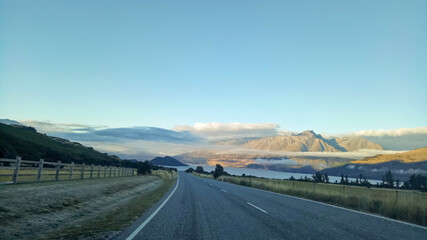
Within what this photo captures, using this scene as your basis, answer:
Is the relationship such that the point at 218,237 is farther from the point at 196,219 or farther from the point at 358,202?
the point at 358,202

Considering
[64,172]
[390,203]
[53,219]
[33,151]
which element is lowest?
[53,219]

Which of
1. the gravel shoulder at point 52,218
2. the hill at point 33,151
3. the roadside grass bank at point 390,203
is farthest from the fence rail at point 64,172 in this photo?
the hill at point 33,151

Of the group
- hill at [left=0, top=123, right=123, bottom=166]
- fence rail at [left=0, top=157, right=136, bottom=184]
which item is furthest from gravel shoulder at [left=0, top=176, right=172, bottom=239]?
hill at [left=0, top=123, right=123, bottom=166]

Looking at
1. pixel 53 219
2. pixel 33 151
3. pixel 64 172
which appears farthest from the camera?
pixel 33 151

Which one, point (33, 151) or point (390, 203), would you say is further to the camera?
point (33, 151)

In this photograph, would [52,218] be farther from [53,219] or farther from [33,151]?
[33,151]

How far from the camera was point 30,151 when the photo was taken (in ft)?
316

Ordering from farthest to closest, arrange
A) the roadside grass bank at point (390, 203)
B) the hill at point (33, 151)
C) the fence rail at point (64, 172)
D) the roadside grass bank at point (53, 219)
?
the hill at point (33, 151), the fence rail at point (64, 172), the roadside grass bank at point (390, 203), the roadside grass bank at point (53, 219)

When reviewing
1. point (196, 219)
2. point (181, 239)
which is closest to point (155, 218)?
point (196, 219)

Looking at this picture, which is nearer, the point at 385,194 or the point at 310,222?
the point at 310,222

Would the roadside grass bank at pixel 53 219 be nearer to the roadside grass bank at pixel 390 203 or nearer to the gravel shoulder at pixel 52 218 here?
the gravel shoulder at pixel 52 218

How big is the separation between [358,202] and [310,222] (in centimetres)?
788

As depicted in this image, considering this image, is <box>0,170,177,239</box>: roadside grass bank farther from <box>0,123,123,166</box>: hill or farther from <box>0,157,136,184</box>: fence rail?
<box>0,123,123,166</box>: hill

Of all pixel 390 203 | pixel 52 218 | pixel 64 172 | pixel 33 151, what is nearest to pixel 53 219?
pixel 52 218
